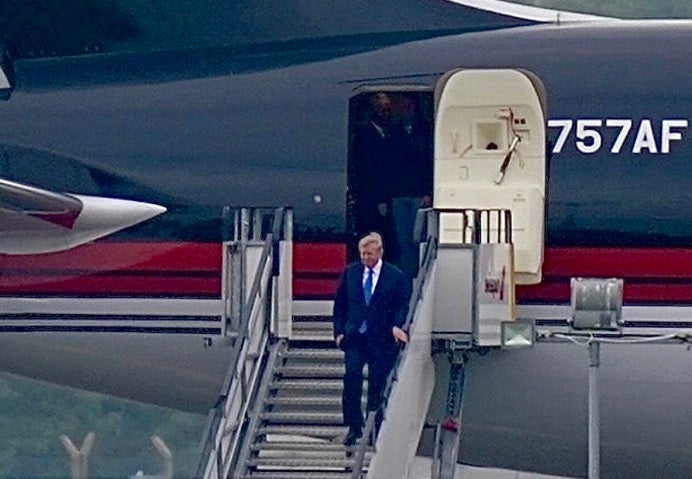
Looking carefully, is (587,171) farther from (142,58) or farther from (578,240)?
(142,58)

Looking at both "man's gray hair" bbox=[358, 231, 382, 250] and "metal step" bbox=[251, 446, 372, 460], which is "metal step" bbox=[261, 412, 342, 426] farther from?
"man's gray hair" bbox=[358, 231, 382, 250]

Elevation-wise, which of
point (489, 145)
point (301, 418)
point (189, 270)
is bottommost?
point (301, 418)

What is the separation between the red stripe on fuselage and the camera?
2164cm

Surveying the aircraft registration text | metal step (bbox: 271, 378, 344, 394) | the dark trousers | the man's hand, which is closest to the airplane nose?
metal step (bbox: 271, 378, 344, 394)

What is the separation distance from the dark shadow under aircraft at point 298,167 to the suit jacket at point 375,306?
1753 millimetres

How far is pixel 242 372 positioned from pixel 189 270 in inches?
76.2

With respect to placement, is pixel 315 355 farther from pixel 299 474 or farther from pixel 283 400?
pixel 299 474

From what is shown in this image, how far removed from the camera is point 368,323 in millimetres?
19969

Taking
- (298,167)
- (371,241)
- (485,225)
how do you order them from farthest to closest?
(298,167), (485,225), (371,241)

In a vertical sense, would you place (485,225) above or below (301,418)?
above

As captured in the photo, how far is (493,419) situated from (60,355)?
383cm

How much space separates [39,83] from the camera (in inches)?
894

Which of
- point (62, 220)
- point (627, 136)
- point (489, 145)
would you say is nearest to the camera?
point (62, 220)

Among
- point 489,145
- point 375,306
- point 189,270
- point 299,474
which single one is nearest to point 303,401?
point 299,474
